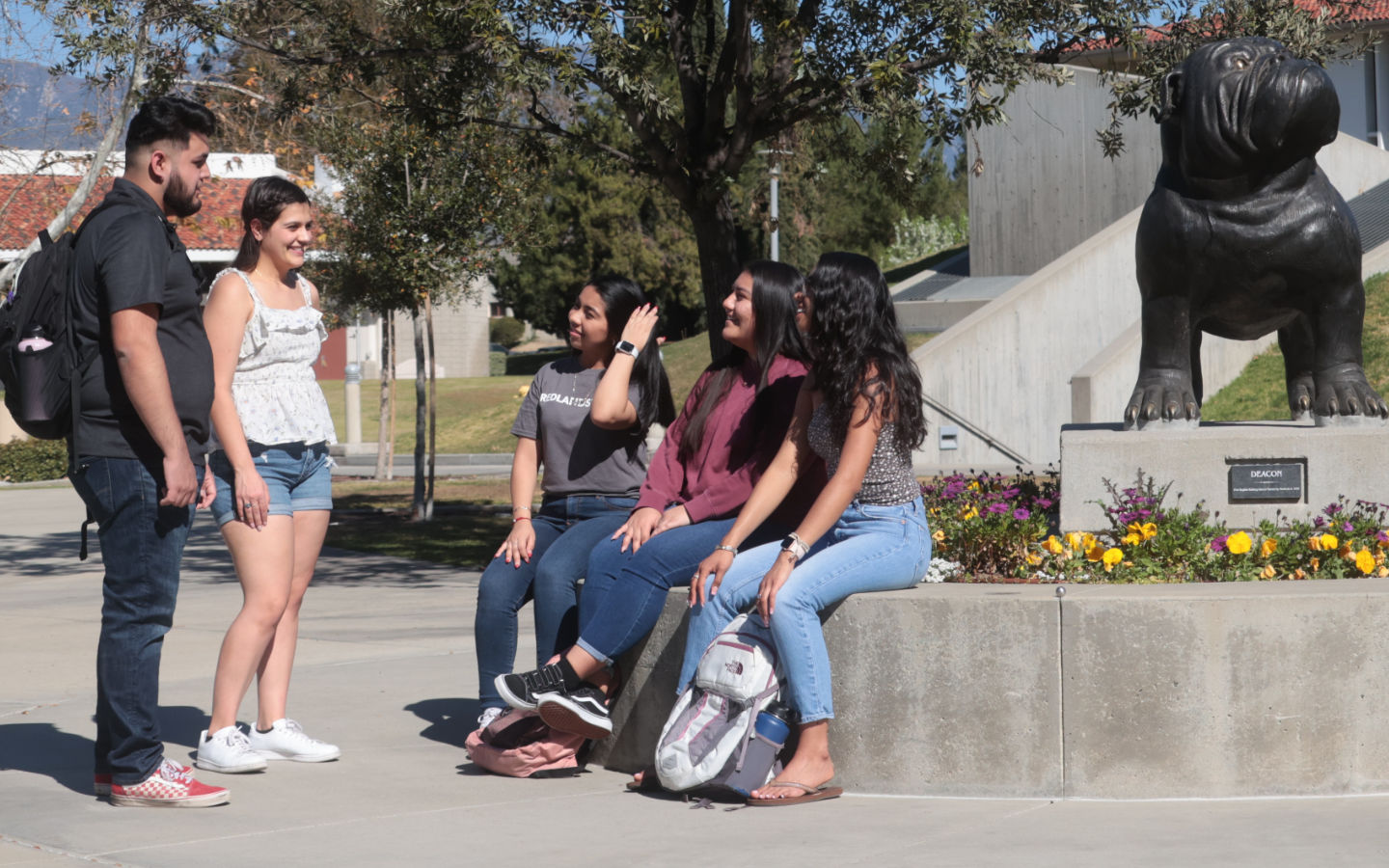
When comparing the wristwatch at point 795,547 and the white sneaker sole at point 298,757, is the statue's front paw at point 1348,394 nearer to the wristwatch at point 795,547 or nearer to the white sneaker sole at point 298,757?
the wristwatch at point 795,547

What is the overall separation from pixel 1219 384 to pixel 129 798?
13.0 metres

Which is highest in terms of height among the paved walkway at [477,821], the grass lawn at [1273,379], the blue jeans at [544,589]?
the grass lawn at [1273,379]

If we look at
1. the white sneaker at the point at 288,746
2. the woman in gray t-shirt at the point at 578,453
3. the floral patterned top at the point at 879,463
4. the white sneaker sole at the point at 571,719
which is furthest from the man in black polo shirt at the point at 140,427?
the floral patterned top at the point at 879,463

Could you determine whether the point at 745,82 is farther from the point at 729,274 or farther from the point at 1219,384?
the point at 1219,384

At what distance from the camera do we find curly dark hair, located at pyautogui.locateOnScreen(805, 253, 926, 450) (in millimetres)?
4598

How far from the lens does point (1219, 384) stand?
50.5ft

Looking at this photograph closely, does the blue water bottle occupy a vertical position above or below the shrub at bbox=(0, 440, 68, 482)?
below

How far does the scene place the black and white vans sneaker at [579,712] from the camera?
4.68 meters

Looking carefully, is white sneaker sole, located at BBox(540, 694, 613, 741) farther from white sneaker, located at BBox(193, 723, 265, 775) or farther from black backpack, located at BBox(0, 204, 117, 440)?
black backpack, located at BBox(0, 204, 117, 440)

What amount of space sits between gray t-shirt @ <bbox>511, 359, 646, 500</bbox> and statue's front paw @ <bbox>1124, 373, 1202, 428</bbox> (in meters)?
2.40

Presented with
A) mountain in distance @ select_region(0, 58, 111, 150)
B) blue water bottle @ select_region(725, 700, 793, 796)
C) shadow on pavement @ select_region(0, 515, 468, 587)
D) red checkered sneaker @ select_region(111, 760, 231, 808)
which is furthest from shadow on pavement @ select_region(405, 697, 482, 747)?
mountain in distance @ select_region(0, 58, 111, 150)

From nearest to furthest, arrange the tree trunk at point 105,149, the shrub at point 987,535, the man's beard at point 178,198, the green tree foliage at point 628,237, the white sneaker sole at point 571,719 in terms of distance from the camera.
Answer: the man's beard at point 178,198, the white sneaker sole at point 571,719, the shrub at point 987,535, the tree trunk at point 105,149, the green tree foliage at point 628,237

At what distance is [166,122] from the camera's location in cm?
450

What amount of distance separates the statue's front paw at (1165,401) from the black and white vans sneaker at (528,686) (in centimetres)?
314
